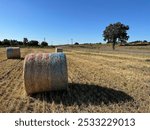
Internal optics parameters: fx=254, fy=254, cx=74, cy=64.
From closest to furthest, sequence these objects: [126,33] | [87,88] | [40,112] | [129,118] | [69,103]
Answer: [129,118]
[40,112]
[69,103]
[87,88]
[126,33]

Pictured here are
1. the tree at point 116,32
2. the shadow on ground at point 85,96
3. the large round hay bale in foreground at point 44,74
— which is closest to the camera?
the shadow on ground at point 85,96

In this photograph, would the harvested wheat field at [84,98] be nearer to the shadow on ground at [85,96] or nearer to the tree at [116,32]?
the shadow on ground at [85,96]

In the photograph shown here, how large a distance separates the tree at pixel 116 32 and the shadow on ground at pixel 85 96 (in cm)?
5944

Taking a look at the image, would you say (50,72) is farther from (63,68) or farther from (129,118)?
(129,118)

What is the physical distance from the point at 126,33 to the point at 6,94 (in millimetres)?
62687

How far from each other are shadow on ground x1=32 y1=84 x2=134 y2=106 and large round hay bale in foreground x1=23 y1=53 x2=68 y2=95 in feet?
0.88

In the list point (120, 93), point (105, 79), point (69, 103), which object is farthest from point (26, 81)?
point (105, 79)

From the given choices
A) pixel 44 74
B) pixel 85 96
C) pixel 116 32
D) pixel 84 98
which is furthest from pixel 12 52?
pixel 116 32

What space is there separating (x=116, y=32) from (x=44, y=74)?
60460 mm

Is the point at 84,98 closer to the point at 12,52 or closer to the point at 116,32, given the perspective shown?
the point at 12,52

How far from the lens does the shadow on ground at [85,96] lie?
7613 millimetres

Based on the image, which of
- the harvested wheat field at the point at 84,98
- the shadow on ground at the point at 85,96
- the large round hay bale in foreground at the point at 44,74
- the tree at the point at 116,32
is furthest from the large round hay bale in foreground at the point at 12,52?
the tree at the point at 116,32

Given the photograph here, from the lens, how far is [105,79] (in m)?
11.5

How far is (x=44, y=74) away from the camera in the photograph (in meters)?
8.20
